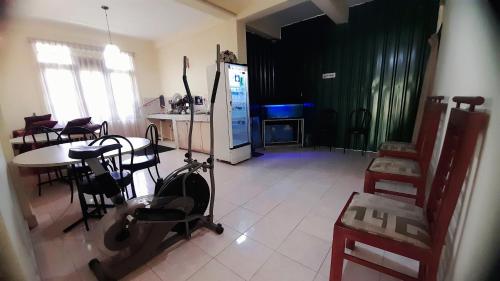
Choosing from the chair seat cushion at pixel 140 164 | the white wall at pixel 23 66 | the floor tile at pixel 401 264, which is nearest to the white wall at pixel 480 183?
the floor tile at pixel 401 264

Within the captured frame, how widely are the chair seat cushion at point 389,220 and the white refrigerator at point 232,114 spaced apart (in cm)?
249

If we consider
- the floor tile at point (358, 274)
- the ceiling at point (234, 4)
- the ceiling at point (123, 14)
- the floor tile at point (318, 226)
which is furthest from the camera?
the ceiling at point (123, 14)

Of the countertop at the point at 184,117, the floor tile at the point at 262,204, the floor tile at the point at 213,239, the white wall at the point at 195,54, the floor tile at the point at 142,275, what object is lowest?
the floor tile at the point at 142,275

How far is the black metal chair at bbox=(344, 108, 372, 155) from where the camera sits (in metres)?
3.76

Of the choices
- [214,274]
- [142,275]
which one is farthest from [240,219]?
[142,275]

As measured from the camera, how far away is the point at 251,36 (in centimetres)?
418

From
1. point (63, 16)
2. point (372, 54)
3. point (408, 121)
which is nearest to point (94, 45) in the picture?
point (63, 16)

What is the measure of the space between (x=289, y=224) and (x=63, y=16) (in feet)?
17.2

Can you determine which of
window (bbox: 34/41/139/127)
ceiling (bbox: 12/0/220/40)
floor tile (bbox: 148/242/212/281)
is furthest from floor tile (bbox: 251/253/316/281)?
window (bbox: 34/41/139/127)

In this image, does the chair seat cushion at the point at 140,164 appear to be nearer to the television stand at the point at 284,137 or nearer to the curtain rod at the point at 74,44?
the television stand at the point at 284,137

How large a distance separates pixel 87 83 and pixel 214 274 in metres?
5.22

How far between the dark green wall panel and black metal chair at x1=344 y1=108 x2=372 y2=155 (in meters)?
0.10

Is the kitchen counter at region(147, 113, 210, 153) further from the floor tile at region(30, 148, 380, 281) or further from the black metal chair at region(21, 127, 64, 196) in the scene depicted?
the black metal chair at region(21, 127, 64, 196)

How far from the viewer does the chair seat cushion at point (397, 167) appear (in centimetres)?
161
